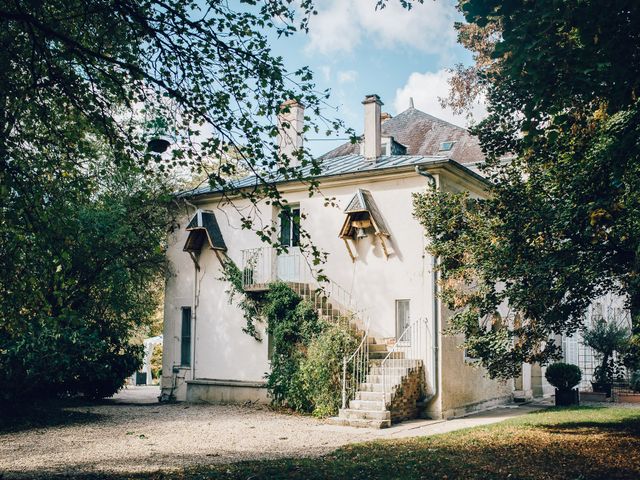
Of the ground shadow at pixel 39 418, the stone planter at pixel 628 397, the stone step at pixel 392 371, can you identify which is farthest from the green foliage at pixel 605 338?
the ground shadow at pixel 39 418

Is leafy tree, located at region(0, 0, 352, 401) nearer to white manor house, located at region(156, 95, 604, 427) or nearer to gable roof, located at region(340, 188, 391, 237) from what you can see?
white manor house, located at region(156, 95, 604, 427)

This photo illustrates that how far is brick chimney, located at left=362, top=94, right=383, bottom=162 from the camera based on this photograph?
1817cm

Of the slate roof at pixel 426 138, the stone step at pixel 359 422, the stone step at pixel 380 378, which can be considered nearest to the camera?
the stone step at pixel 359 422

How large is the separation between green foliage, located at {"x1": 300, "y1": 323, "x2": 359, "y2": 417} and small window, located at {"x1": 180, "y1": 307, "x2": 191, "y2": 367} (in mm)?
6401

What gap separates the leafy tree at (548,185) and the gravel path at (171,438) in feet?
11.3

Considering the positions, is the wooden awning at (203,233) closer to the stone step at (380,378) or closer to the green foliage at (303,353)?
the green foliage at (303,353)

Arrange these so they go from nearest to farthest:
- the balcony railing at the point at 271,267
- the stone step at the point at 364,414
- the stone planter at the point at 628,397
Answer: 1. the stone step at the point at 364,414
2. the balcony railing at the point at 271,267
3. the stone planter at the point at 628,397

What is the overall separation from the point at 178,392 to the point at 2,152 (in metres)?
13.6

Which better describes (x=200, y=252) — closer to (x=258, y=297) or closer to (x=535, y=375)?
(x=258, y=297)

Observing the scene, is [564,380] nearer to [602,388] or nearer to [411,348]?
[602,388]

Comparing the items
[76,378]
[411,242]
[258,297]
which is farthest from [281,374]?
[76,378]

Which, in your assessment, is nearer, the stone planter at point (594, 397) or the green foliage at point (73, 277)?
the green foliage at point (73, 277)

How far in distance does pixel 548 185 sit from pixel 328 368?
700 cm

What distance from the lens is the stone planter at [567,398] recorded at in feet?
57.3
